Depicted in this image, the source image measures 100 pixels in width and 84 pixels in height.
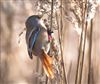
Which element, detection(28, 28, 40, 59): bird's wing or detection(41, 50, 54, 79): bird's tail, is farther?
detection(28, 28, 40, 59): bird's wing

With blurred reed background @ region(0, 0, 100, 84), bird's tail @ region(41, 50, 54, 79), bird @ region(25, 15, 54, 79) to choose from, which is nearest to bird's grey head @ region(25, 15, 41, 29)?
bird @ region(25, 15, 54, 79)

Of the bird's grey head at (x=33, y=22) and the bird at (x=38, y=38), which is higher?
the bird's grey head at (x=33, y=22)

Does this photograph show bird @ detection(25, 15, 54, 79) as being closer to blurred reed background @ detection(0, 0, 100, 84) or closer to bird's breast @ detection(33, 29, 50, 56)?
bird's breast @ detection(33, 29, 50, 56)

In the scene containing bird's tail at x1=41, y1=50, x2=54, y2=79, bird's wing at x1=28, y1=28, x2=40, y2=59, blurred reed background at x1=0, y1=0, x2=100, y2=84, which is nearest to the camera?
bird's tail at x1=41, y1=50, x2=54, y2=79

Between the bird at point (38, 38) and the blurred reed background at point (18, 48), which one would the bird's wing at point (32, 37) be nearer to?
the bird at point (38, 38)

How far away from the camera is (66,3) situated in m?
1.01

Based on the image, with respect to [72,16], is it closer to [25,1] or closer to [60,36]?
[60,36]

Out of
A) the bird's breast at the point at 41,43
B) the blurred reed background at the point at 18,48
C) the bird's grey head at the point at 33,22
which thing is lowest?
the blurred reed background at the point at 18,48

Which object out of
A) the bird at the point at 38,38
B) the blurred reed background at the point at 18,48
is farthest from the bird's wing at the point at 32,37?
the blurred reed background at the point at 18,48

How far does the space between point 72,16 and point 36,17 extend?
0.41 feet

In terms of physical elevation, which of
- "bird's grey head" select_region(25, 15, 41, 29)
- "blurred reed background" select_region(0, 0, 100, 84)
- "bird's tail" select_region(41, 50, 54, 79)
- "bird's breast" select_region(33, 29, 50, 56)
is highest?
"bird's grey head" select_region(25, 15, 41, 29)

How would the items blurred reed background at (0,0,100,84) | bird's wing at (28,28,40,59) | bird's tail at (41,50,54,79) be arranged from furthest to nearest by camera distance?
blurred reed background at (0,0,100,84)
bird's wing at (28,28,40,59)
bird's tail at (41,50,54,79)

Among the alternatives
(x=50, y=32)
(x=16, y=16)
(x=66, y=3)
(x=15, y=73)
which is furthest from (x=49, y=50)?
(x=16, y=16)

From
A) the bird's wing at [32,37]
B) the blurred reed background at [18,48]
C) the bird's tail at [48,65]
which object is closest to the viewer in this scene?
the bird's tail at [48,65]
